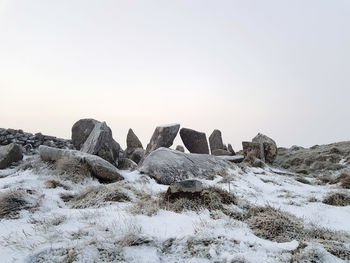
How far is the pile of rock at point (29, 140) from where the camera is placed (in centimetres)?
1172

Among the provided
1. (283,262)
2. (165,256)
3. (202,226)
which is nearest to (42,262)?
(165,256)

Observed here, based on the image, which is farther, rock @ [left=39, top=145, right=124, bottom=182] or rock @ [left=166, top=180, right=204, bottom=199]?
rock @ [left=39, top=145, right=124, bottom=182]

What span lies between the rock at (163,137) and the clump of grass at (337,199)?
686cm

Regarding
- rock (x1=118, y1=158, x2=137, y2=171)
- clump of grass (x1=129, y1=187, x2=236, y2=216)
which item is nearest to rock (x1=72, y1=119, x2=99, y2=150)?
rock (x1=118, y1=158, x2=137, y2=171)

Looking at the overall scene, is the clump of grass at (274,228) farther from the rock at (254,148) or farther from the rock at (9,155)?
the rock at (254,148)

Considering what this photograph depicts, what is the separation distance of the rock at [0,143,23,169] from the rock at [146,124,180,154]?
4853 millimetres

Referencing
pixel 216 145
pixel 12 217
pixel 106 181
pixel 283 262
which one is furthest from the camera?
pixel 216 145

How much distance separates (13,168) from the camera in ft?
26.6

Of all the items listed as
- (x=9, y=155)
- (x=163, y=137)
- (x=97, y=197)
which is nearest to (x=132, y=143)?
(x=163, y=137)

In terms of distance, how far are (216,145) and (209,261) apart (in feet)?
47.6

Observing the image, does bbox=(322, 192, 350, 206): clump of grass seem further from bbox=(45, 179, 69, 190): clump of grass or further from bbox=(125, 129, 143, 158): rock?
bbox=(125, 129, 143, 158): rock

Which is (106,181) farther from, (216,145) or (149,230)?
(216,145)

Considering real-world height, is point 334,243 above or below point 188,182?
below

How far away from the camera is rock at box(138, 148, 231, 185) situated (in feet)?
23.9
